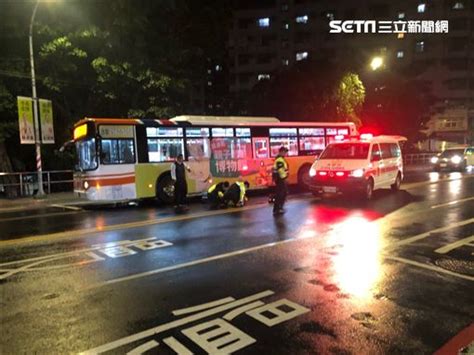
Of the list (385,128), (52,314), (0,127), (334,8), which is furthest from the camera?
(334,8)

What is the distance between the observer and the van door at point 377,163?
14.4 metres

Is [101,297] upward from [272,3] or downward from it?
downward

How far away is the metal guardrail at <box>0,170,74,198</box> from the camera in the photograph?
1941 cm

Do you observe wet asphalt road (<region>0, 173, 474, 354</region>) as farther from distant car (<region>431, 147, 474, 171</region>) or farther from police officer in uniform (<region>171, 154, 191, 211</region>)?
distant car (<region>431, 147, 474, 171</region>)

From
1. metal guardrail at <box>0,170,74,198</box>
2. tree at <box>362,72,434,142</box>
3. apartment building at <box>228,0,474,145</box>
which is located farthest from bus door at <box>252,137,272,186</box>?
apartment building at <box>228,0,474,145</box>

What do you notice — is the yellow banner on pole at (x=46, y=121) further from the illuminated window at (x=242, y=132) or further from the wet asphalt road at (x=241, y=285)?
the wet asphalt road at (x=241, y=285)

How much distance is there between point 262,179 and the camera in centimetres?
1764

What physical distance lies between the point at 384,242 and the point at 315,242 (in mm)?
1275

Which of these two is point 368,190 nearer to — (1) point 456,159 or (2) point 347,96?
(1) point 456,159

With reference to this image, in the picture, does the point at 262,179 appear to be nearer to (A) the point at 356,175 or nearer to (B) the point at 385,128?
(A) the point at 356,175

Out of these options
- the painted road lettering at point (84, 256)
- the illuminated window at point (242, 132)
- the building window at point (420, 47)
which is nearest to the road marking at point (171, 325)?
the painted road lettering at point (84, 256)

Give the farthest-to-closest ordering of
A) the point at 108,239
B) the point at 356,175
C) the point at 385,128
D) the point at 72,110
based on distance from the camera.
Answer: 1. the point at 385,128
2. the point at 72,110
3. the point at 356,175
4. the point at 108,239

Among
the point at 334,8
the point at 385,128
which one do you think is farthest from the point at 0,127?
the point at 334,8

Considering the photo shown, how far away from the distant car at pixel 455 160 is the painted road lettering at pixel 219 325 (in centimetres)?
2536
